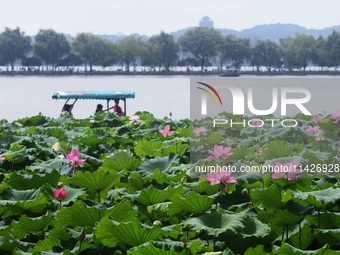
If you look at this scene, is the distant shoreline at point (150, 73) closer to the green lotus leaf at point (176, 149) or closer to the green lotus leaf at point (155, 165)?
the green lotus leaf at point (176, 149)

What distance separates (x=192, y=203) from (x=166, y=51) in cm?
14701

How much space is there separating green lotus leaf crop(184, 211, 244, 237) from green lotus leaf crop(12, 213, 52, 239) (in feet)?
2.28

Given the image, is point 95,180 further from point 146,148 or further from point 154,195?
point 146,148

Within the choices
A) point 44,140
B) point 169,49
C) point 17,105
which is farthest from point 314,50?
point 44,140

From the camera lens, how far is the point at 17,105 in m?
54.3

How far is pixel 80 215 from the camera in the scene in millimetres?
3670

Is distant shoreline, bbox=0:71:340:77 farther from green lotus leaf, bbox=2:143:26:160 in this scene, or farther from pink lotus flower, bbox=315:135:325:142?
green lotus leaf, bbox=2:143:26:160

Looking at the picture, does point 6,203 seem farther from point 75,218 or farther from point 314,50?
point 314,50

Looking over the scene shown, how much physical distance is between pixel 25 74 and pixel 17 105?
91868mm

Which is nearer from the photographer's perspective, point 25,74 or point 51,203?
point 51,203

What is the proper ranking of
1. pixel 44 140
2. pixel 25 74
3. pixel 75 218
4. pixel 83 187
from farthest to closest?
pixel 25 74
pixel 44 140
pixel 83 187
pixel 75 218

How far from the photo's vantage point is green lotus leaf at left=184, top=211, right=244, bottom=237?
11.3 feet

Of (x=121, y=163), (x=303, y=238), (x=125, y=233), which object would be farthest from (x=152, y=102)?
(x=125, y=233)

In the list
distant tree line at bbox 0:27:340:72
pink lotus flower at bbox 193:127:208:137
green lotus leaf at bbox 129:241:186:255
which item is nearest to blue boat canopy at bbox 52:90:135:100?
pink lotus flower at bbox 193:127:208:137
